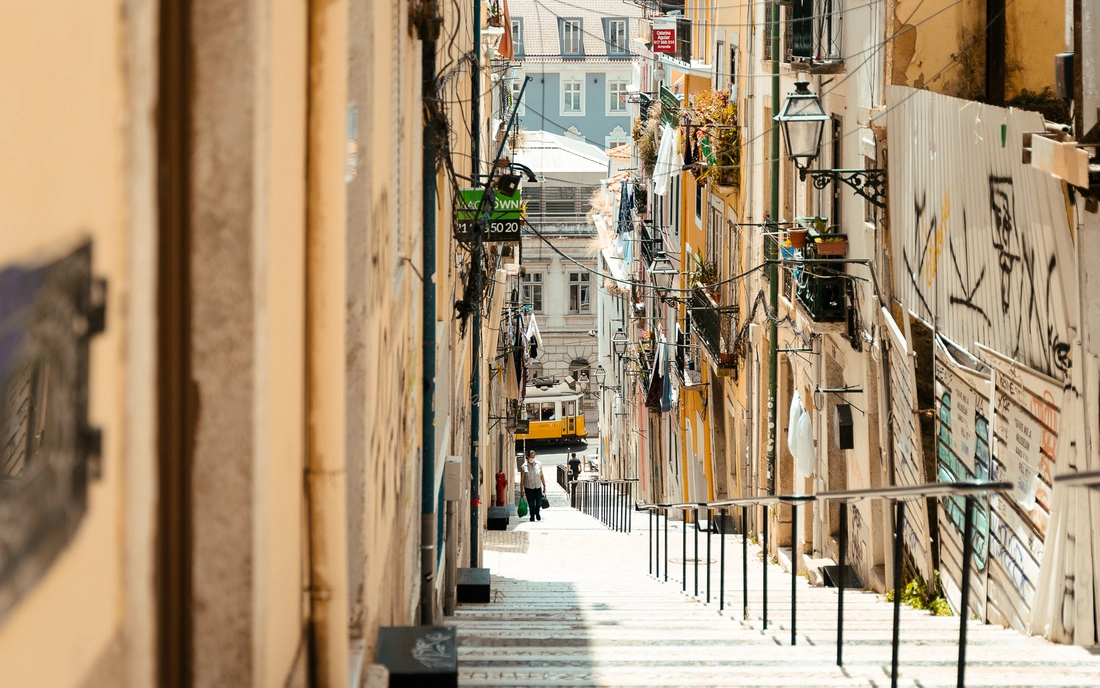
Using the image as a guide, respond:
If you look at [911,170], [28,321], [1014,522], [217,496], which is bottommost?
[1014,522]

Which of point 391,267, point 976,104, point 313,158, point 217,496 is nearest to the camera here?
point 217,496

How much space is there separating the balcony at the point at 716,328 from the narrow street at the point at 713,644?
7264mm

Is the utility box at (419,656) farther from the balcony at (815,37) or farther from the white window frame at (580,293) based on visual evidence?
the white window frame at (580,293)

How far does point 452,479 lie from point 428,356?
101 inches

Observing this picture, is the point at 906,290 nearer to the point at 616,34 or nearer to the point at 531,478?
the point at 531,478

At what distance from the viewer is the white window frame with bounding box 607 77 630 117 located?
6284 cm

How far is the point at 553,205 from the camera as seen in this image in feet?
170

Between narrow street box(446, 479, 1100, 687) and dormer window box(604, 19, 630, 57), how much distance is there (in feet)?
168

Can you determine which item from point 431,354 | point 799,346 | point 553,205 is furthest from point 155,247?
point 553,205

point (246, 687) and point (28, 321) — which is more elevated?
point (28, 321)

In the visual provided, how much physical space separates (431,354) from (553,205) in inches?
1720

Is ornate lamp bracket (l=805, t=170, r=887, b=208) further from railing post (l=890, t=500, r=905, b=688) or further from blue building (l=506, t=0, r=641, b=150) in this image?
blue building (l=506, t=0, r=641, b=150)

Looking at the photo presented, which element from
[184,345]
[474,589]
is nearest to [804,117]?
[474,589]

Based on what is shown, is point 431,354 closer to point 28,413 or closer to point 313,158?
point 313,158
